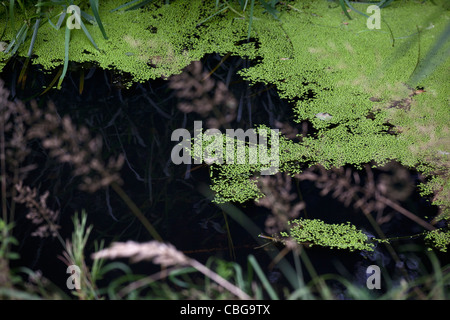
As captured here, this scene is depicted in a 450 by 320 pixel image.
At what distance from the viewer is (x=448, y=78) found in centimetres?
182

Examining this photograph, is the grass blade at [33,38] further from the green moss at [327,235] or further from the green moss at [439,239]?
the green moss at [439,239]

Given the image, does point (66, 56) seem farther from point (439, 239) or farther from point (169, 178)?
point (439, 239)

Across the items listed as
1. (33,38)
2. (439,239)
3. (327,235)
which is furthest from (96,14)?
(439,239)

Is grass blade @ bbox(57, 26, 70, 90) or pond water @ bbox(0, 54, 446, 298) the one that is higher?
grass blade @ bbox(57, 26, 70, 90)

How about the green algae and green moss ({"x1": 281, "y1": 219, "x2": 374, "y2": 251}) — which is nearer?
green moss ({"x1": 281, "y1": 219, "x2": 374, "y2": 251})

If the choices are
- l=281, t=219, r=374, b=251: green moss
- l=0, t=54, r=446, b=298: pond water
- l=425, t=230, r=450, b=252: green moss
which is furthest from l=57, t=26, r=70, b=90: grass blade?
l=425, t=230, r=450, b=252: green moss

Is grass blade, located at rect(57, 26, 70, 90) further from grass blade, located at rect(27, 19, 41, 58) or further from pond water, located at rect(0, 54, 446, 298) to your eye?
grass blade, located at rect(27, 19, 41, 58)

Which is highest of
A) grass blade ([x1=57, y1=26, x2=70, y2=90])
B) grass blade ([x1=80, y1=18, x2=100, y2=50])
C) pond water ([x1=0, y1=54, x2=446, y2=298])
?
grass blade ([x1=80, y1=18, x2=100, y2=50])

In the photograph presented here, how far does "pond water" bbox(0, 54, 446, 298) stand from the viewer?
120 cm

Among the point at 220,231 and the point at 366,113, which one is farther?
the point at 366,113

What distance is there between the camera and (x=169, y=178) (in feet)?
4.72
